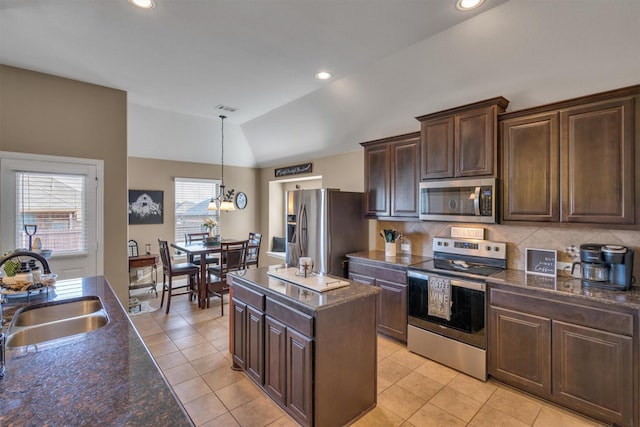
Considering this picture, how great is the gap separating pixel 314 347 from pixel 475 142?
95.2 inches

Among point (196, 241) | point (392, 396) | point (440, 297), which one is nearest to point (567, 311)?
point (440, 297)

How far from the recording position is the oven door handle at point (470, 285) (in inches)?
105

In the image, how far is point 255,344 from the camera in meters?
2.48

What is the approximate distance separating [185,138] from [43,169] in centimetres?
223

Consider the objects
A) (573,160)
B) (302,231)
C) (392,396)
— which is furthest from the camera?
(302,231)

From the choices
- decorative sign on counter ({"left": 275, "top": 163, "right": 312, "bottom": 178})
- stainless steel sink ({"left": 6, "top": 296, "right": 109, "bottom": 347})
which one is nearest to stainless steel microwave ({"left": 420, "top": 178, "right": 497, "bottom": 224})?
decorative sign on counter ({"left": 275, "top": 163, "right": 312, "bottom": 178})

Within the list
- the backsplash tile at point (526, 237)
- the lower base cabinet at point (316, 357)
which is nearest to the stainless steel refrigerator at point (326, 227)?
the backsplash tile at point (526, 237)

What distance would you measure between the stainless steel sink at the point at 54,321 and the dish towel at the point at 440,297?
2717 mm

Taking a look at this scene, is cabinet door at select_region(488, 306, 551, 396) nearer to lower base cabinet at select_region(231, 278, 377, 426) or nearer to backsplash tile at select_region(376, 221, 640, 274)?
backsplash tile at select_region(376, 221, 640, 274)

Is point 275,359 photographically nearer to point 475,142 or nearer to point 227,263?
point 227,263

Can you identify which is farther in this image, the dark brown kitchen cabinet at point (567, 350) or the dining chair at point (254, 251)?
the dining chair at point (254, 251)

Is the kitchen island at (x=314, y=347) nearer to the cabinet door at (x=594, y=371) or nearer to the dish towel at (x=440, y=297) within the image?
the dish towel at (x=440, y=297)

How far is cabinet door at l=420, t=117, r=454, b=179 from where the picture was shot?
3.06 metres

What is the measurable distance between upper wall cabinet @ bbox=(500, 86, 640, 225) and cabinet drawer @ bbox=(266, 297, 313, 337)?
2.16m
